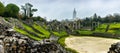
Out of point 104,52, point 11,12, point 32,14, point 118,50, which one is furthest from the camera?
point 32,14

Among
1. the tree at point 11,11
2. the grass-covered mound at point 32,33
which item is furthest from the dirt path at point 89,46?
the tree at point 11,11

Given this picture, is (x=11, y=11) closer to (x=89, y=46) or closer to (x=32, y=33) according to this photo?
(x=32, y=33)

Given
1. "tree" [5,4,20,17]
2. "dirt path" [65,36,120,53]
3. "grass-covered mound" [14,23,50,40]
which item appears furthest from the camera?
"tree" [5,4,20,17]

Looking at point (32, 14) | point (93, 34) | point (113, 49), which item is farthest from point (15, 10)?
point (113, 49)

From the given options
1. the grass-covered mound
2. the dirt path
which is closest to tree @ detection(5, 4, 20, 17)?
the grass-covered mound

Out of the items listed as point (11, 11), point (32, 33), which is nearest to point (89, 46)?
point (32, 33)

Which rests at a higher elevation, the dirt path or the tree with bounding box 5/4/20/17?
the tree with bounding box 5/4/20/17

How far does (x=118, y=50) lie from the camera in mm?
35000

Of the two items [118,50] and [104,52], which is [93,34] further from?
[118,50]

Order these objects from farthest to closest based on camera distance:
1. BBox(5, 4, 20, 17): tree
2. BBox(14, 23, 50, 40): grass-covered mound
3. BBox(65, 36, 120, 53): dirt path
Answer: BBox(5, 4, 20, 17): tree → BBox(14, 23, 50, 40): grass-covered mound → BBox(65, 36, 120, 53): dirt path

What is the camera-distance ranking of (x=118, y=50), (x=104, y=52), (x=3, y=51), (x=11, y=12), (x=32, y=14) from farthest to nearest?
(x=32, y=14) → (x=11, y=12) → (x=104, y=52) → (x=118, y=50) → (x=3, y=51)

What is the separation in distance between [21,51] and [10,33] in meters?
3.71

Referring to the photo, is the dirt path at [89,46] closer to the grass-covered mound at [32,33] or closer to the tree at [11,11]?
the grass-covered mound at [32,33]

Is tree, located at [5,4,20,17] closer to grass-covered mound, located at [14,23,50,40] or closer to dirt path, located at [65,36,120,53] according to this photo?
grass-covered mound, located at [14,23,50,40]
